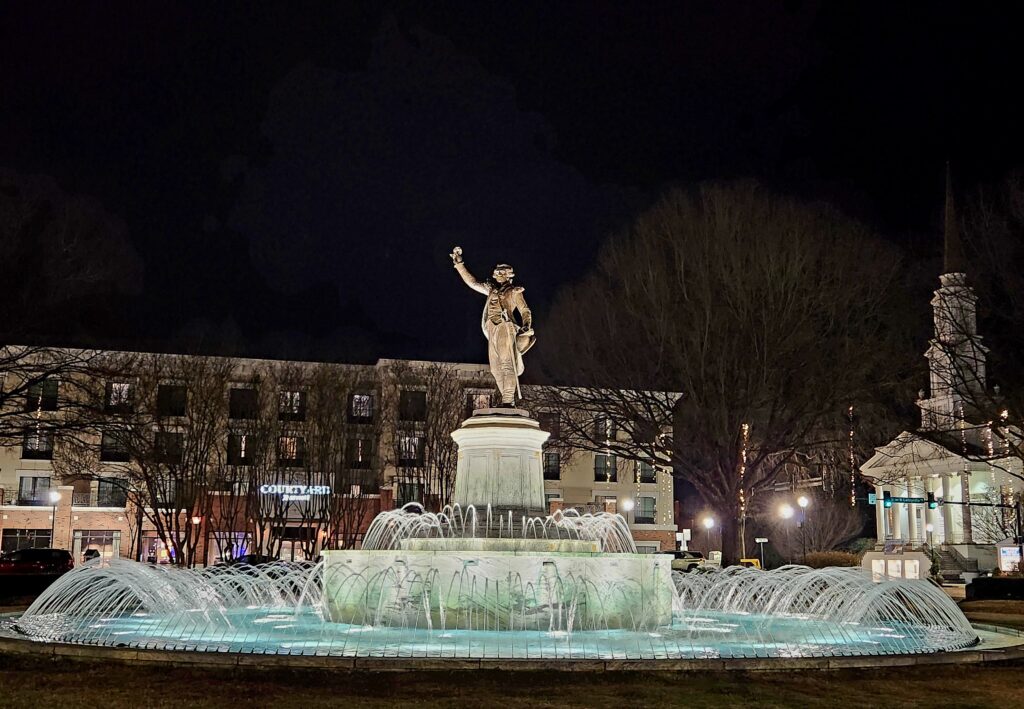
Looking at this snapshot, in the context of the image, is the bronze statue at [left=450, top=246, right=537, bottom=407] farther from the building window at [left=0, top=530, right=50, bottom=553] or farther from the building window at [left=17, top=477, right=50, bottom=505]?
the building window at [left=17, top=477, right=50, bottom=505]

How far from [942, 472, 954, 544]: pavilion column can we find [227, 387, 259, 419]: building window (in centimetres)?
4681

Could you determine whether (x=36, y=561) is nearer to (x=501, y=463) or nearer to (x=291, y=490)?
(x=291, y=490)

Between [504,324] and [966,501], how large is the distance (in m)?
55.5

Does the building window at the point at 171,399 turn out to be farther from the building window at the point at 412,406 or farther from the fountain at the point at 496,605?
the fountain at the point at 496,605

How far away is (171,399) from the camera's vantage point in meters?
44.2

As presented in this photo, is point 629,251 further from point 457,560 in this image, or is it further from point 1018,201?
point 457,560

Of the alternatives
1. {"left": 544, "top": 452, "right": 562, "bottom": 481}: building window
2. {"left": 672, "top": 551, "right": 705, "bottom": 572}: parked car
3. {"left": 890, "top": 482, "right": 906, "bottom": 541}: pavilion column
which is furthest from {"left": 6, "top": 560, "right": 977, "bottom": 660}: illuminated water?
{"left": 890, "top": 482, "right": 906, "bottom": 541}: pavilion column

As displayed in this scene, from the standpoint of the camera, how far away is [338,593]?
16156 millimetres

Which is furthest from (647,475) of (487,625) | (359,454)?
(487,625)

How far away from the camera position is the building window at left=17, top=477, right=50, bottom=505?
57472mm

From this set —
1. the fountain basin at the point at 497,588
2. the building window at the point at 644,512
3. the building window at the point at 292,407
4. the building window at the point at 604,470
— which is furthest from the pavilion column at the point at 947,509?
the fountain basin at the point at 497,588

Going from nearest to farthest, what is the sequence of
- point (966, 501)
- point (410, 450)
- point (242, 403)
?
→ 1. point (242, 403)
2. point (410, 450)
3. point (966, 501)

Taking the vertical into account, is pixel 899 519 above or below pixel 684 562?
above

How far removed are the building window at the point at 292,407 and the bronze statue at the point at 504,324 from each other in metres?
32.0
